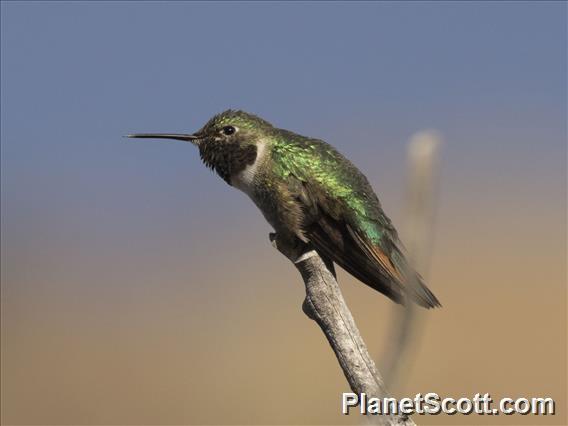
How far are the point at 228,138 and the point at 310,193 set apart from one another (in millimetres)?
1051

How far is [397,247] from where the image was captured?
638 cm

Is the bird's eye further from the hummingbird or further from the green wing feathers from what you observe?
the green wing feathers

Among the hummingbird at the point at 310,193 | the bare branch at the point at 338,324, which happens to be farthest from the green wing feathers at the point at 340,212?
the bare branch at the point at 338,324

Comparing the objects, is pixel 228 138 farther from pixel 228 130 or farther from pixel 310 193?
pixel 310 193

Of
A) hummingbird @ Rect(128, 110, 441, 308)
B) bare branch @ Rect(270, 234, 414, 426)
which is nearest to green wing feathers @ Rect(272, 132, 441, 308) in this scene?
hummingbird @ Rect(128, 110, 441, 308)

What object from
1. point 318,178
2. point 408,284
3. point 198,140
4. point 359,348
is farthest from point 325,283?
point 408,284

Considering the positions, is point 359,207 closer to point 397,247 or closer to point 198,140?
point 397,247

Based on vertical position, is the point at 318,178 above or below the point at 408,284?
above

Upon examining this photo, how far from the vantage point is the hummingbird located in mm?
6160

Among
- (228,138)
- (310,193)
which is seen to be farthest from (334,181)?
(228,138)

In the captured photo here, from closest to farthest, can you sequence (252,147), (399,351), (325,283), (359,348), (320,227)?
(399,351), (359,348), (325,283), (320,227), (252,147)

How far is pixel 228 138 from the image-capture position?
7.04 metres

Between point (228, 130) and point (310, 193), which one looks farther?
point (228, 130)

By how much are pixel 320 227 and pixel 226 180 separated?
1.14 meters
